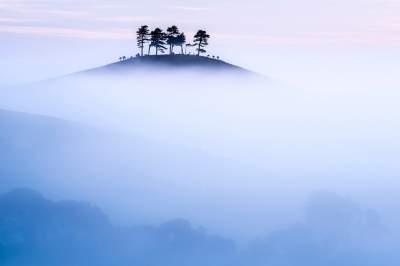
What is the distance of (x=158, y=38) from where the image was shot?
4953 inches

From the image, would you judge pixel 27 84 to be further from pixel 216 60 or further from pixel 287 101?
pixel 287 101

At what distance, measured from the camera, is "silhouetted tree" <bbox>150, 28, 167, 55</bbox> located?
4902 inches

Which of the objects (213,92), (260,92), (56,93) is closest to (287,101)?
(260,92)

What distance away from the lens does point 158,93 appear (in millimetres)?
140750

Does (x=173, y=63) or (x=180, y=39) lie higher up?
(x=180, y=39)

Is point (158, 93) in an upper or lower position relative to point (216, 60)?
lower

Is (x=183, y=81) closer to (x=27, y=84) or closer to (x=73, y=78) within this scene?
(x=73, y=78)

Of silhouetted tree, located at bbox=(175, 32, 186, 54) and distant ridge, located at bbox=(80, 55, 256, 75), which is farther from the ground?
silhouetted tree, located at bbox=(175, 32, 186, 54)

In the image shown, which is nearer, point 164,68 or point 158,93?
point 164,68

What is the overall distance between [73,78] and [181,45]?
85.4 ft

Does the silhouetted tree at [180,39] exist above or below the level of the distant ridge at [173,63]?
Answer: above

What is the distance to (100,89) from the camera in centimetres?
13162

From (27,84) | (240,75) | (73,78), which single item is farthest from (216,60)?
(27,84)

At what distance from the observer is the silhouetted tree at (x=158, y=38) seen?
124 metres
